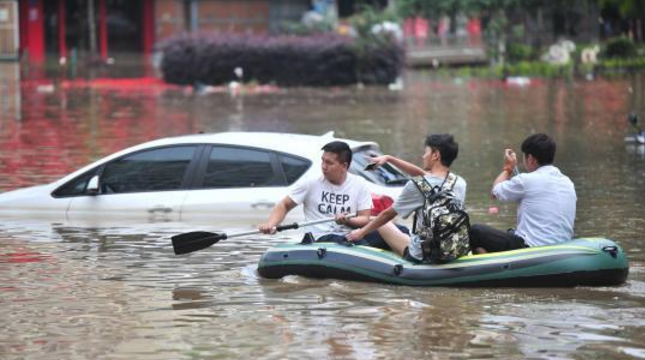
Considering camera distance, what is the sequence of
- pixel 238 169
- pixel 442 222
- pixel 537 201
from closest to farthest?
1. pixel 442 222
2. pixel 537 201
3. pixel 238 169

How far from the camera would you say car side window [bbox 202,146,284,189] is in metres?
14.0

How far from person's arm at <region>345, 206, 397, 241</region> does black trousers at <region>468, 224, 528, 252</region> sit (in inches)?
28.7

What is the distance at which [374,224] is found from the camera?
1124cm

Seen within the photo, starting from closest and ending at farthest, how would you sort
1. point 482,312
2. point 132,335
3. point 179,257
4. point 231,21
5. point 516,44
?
point 132,335, point 482,312, point 179,257, point 516,44, point 231,21

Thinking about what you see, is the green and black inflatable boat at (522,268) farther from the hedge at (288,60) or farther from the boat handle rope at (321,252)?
the hedge at (288,60)

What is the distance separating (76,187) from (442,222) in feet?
16.6

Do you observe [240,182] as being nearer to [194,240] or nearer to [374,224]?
[194,240]

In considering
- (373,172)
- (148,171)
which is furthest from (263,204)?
(148,171)

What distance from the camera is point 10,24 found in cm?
5278

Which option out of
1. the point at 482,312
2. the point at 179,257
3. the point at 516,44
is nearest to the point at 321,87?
the point at 516,44

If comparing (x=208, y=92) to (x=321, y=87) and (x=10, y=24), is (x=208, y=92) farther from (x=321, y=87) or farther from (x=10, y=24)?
(x=10, y=24)

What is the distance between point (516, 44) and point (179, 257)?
119 ft

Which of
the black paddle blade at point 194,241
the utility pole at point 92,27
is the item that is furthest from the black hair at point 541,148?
the utility pole at point 92,27

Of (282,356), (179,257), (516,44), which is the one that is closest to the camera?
(282,356)
